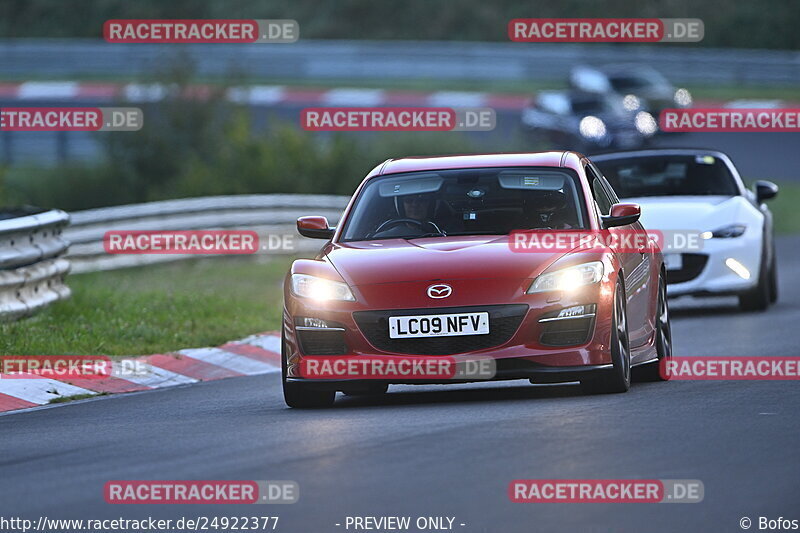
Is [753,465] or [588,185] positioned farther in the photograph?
[588,185]

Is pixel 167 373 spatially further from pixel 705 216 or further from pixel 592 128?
pixel 592 128

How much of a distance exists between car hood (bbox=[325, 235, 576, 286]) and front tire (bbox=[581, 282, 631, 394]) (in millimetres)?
486

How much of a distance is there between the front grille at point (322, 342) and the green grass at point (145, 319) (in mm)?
3381

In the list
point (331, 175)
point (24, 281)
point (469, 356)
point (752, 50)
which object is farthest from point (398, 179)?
point (752, 50)

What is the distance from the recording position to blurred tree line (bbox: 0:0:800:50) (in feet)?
175

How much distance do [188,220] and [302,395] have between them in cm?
1353

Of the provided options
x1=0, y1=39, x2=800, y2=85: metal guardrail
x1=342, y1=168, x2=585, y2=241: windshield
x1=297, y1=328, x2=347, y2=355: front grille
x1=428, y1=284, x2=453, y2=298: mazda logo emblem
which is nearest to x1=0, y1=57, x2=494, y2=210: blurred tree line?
x1=0, y1=39, x2=800, y2=85: metal guardrail

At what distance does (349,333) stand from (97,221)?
1266 cm

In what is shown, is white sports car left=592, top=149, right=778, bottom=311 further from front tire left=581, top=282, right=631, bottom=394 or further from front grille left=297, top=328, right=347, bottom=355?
front grille left=297, top=328, right=347, bottom=355

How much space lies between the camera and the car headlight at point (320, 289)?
9992 millimetres

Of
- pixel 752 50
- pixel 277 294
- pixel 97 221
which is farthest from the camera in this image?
pixel 752 50

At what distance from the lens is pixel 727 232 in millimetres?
16578

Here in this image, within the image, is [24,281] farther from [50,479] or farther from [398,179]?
[50,479]

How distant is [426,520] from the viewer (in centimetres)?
650
